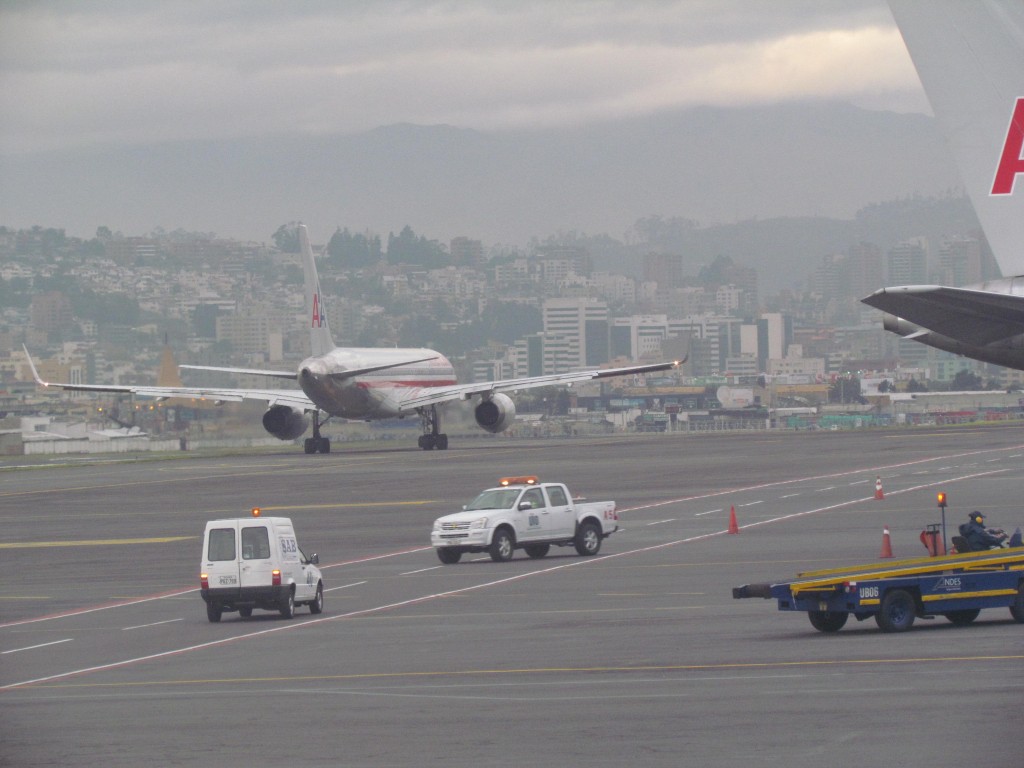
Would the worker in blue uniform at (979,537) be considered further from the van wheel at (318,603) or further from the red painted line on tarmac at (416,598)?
the van wheel at (318,603)

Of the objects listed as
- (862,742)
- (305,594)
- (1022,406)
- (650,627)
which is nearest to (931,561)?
(650,627)

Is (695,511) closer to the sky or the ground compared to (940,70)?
closer to the ground

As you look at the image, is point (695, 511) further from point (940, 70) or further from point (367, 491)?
point (940, 70)

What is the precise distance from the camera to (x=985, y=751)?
48.7ft

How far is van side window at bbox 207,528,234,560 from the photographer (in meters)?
30.6

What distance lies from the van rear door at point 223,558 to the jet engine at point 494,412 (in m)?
65.0

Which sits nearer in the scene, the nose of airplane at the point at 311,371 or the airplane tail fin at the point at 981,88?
the airplane tail fin at the point at 981,88

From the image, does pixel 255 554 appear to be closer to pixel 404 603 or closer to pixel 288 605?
pixel 288 605

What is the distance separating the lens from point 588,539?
40.7 m

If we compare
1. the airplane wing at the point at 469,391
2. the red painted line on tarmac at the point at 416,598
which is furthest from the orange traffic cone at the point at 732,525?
the airplane wing at the point at 469,391

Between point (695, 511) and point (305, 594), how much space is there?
907 inches

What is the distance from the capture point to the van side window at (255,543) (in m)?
30.6

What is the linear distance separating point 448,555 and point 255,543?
998 centimetres

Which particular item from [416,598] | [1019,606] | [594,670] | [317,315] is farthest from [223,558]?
[317,315]
